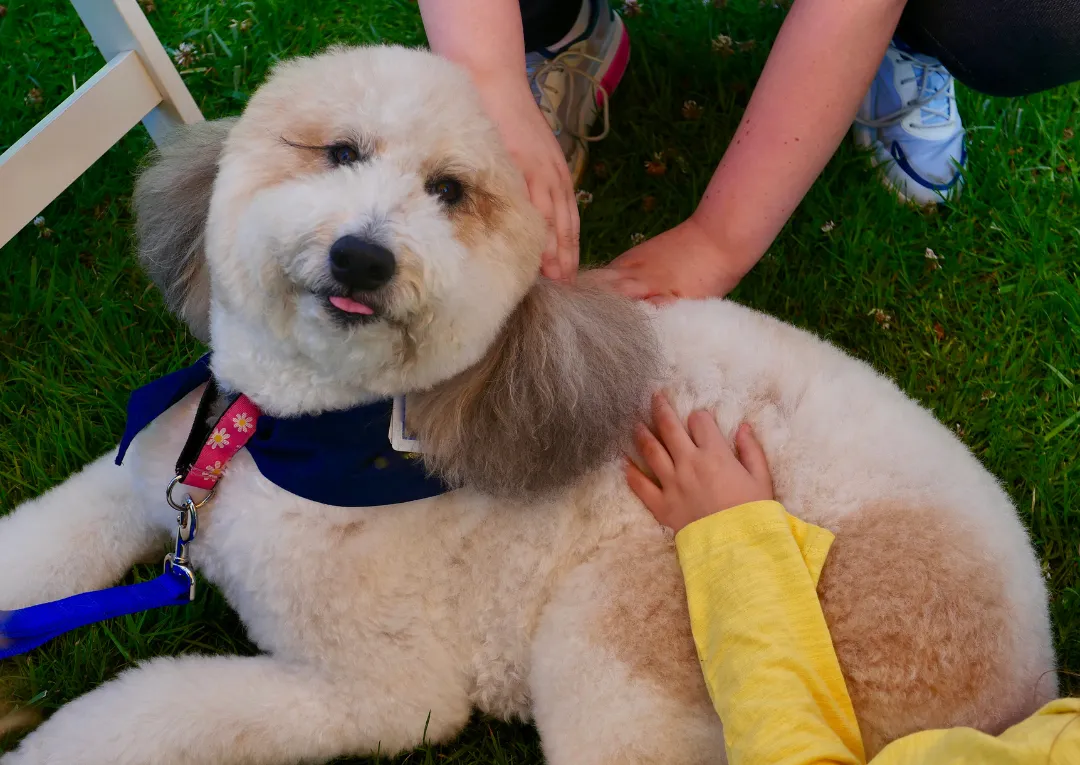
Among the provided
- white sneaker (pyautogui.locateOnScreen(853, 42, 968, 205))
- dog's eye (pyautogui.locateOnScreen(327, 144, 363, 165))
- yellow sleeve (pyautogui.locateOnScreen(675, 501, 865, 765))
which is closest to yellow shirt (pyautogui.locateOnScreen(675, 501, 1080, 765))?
yellow sleeve (pyautogui.locateOnScreen(675, 501, 865, 765))

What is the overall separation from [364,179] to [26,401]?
1.16 meters

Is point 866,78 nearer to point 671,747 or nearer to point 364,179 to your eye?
point 364,179

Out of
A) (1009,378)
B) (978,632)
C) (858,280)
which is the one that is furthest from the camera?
(858,280)

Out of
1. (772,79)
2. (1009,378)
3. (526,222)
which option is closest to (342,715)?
(526,222)

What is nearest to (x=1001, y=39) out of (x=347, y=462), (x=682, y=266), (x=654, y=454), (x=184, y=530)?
(x=682, y=266)

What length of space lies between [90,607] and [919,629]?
1.18m

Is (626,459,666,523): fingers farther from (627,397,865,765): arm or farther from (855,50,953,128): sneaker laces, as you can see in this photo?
(855,50,953,128): sneaker laces

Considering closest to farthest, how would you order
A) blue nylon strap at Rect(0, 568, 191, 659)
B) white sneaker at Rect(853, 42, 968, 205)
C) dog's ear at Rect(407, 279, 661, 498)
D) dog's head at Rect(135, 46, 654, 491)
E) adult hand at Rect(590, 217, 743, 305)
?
dog's head at Rect(135, 46, 654, 491), dog's ear at Rect(407, 279, 661, 498), blue nylon strap at Rect(0, 568, 191, 659), adult hand at Rect(590, 217, 743, 305), white sneaker at Rect(853, 42, 968, 205)

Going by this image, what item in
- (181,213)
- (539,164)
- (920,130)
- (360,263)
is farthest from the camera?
(920,130)

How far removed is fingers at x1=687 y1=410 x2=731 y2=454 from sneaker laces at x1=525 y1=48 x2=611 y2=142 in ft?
3.65

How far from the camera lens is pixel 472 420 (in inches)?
46.2

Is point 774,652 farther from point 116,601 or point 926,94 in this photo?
point 926,94

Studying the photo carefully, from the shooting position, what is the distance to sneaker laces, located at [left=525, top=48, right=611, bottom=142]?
2.19 metres

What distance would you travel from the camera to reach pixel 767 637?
106 cm
